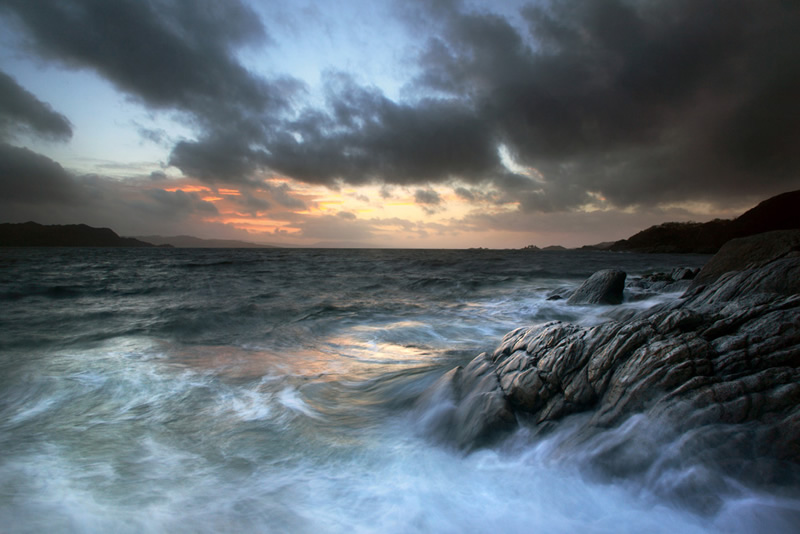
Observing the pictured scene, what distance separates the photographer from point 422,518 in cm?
263

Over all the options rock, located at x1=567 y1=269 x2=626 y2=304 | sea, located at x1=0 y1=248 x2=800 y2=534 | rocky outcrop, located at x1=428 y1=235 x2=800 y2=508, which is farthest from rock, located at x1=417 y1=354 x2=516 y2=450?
rock, located at x1=567 y1=269 x2=626 y2=304

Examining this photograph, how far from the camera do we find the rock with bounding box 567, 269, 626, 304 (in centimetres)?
1060

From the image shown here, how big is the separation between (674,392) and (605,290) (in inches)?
349

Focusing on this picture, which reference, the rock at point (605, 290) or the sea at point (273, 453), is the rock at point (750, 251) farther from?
the sea at point (273, 453)

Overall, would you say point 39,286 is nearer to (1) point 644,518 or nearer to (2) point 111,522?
(2) point 111,522

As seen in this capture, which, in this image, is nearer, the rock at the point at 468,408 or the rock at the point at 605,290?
the rock at the point at 468,408

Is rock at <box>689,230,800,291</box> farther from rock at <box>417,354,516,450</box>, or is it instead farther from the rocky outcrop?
rock at <box>417,354,516,450</box>

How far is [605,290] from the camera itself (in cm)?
1062

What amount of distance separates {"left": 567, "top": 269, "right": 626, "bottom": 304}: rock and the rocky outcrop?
25.4 feet

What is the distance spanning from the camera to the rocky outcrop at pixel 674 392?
2.37 meters

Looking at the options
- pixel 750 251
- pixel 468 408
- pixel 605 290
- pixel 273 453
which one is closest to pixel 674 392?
pixel 468 408

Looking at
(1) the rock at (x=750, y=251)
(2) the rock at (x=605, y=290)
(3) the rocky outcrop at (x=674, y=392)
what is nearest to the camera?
(3) the rocky outcrop at (x=674, y=392)

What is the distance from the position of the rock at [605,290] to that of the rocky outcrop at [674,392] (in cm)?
774

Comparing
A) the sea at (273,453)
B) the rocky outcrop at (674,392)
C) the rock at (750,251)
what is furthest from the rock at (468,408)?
the rock at (750,251)
